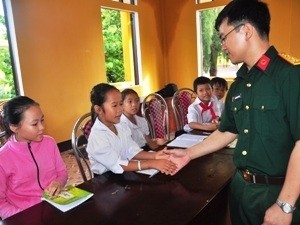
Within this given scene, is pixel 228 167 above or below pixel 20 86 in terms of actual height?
below

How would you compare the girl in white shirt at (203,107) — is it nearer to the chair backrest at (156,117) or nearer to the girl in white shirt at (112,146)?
the chair backrest at (156,117)

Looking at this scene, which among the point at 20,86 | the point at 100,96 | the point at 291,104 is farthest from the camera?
the point at 20,86

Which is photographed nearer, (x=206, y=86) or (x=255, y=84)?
(x=255, y=84)

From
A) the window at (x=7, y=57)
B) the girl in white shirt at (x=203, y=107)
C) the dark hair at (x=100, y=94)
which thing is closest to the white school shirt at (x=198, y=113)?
the girl in white shirt at (x=203, y=107)

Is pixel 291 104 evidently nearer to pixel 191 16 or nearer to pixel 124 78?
pixel 124 78

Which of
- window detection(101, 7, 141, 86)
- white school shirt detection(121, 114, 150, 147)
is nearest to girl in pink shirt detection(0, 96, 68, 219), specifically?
white school shirt detection(121, 114, 150, 147)

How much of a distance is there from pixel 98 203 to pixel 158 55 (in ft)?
19.3

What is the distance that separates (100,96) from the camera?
5.53 feet

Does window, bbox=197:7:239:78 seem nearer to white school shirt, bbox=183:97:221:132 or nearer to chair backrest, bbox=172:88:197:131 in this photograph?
chair backrest, bbox=172:88:197:131

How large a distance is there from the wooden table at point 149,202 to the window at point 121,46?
4.32 meters

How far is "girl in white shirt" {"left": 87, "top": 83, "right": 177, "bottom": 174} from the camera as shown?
1.44 m

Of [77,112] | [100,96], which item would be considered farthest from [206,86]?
[77,112]

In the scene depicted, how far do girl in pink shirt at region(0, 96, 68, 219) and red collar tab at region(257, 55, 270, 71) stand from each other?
3.55 ft

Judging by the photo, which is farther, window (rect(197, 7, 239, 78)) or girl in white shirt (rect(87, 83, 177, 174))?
window (rect(197, 7, 239, 78))
